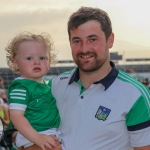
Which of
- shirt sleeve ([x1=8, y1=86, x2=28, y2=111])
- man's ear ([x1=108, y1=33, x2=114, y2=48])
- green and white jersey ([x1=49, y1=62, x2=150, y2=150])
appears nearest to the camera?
green and white jersey ([x1=49, y1=62, x2=150, y2=150])

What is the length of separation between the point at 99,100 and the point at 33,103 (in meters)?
0.38

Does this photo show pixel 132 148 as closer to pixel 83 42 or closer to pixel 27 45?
pixel 83 42

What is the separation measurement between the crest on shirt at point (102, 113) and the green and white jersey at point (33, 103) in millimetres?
280

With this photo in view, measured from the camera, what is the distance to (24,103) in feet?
8.68

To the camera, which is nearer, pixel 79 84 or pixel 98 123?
pixel 98 123

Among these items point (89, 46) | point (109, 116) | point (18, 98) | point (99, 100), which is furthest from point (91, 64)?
point (18, 98)

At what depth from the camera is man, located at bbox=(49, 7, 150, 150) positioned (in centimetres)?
255

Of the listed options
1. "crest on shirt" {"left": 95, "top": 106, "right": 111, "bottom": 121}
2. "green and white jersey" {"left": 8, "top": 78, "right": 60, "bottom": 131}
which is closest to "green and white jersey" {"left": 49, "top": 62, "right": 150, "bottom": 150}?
"crest on shirt" {"left": 95, "top": 106, "right": 111, "bottom": 121}

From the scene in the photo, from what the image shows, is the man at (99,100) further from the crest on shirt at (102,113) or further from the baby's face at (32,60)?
the baby's face at (32,60)

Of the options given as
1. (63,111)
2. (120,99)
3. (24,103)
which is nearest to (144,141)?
(120,99)

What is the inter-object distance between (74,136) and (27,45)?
24.1 inches

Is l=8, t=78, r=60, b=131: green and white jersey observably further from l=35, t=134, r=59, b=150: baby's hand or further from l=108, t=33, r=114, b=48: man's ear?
l=108, t=33, r=114, b=48: man's ear

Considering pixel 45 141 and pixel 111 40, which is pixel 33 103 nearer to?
pixel 45 141

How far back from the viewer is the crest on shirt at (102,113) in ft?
8.44
